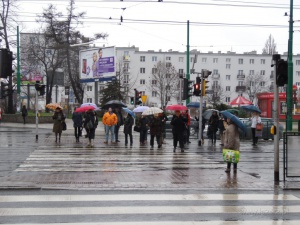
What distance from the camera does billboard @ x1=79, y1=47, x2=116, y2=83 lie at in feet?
130

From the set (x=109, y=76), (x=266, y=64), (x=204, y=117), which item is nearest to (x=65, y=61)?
(x=109, y=76)

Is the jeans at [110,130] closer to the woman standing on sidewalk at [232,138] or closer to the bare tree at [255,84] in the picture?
the woman standing on sidewalk at [232,138]

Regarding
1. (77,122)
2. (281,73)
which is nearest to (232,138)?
(281,73)

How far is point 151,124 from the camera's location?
2212 centimetres

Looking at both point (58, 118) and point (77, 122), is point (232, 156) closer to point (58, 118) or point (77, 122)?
point (58, 118)

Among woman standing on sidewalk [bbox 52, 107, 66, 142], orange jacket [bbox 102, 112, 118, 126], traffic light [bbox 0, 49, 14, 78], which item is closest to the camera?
traffic light [bbox 0, 49, 14, 78]

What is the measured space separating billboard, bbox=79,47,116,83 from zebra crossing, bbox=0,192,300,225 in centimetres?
2920

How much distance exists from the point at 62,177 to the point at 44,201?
10.8 ft

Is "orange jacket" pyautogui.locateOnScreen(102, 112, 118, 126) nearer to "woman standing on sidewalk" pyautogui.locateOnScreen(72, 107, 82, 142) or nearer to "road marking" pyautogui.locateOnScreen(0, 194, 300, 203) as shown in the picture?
"woman standing on sidewalk" pyautogui.locateOnScreen(72, 107, 82, 142)

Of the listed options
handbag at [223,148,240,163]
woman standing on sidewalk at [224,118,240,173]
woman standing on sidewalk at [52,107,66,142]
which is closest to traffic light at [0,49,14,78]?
woman standing on sidewalk at [224,118,240,173]

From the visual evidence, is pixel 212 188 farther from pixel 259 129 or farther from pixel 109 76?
pixel 109 76

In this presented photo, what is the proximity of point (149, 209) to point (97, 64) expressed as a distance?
31.8 meters

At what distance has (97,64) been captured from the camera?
1585 inches

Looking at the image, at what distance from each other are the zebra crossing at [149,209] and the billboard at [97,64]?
2920 cm
